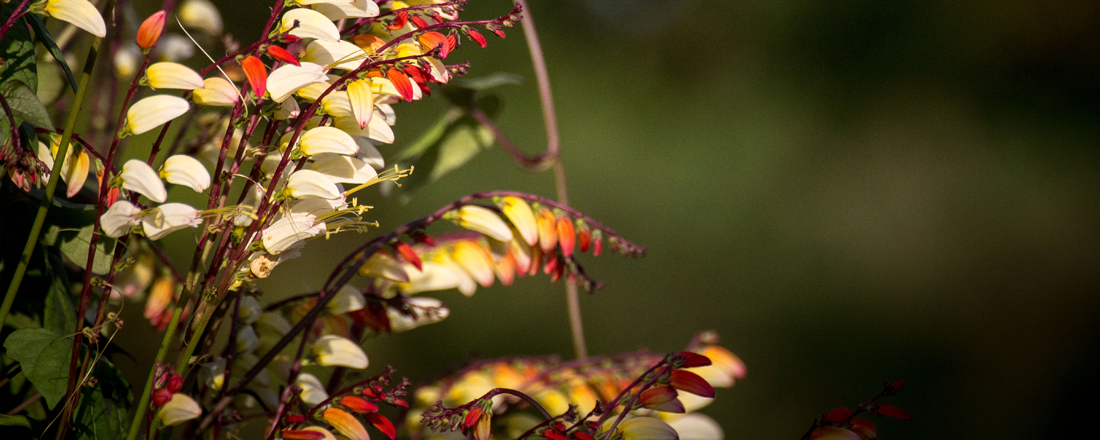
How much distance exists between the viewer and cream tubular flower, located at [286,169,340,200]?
0.16m

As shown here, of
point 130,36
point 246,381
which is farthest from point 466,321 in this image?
point 246,381

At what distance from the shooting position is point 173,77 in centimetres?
15

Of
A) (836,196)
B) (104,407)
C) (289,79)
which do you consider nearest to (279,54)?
(289,79)

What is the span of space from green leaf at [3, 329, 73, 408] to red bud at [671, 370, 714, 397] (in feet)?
0.51

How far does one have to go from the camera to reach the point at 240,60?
0.51ft

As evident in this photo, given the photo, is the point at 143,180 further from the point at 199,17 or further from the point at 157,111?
the point at 199,17

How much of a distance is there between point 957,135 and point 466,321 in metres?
1.35

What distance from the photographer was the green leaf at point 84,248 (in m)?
0.18

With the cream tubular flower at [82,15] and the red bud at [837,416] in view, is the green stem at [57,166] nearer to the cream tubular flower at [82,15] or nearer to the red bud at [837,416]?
the cream tubular flower at [82,15]

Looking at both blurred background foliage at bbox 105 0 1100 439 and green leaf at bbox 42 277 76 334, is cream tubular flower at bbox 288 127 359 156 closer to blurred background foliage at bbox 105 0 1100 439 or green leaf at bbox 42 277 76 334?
green leaf at bbox 42 277 76 334

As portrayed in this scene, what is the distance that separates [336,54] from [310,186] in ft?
0.12

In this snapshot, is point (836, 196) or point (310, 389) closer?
point (310, 389)

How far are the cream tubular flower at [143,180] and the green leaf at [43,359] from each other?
0.16 ft

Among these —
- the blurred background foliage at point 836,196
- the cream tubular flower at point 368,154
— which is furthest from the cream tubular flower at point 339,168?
the blurred background foliage at point 836,196
